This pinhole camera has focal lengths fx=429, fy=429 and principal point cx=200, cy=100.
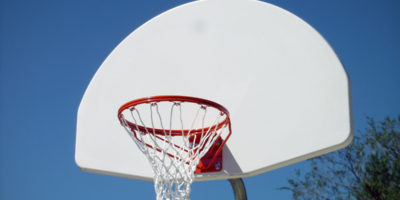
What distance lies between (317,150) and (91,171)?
4.77 feet

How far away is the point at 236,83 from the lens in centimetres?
262

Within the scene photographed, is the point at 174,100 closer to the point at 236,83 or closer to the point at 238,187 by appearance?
the point at 236,83

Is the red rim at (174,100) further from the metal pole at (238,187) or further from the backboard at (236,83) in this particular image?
the metal pole at (238,187)

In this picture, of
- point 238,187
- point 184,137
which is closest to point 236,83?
point 184,137

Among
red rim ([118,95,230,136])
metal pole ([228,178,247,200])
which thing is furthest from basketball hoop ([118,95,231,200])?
metal pole ([228,178,247,200])

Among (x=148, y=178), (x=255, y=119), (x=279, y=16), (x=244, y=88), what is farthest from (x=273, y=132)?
(x=148, y=178)

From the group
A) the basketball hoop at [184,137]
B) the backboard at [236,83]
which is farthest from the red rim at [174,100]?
the backboard at [236,83]

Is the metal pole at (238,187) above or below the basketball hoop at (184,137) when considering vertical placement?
below

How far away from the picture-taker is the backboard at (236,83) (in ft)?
7.64

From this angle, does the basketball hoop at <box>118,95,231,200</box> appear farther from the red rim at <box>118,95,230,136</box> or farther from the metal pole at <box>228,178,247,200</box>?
the metal pole at <box>228,178,247,200</box>

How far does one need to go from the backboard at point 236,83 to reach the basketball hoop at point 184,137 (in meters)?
0.09

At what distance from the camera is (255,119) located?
2.54 metres

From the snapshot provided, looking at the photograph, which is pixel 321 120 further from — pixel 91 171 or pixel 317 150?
pixel 91 171

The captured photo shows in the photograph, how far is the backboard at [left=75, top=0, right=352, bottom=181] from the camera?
2.33 metres
